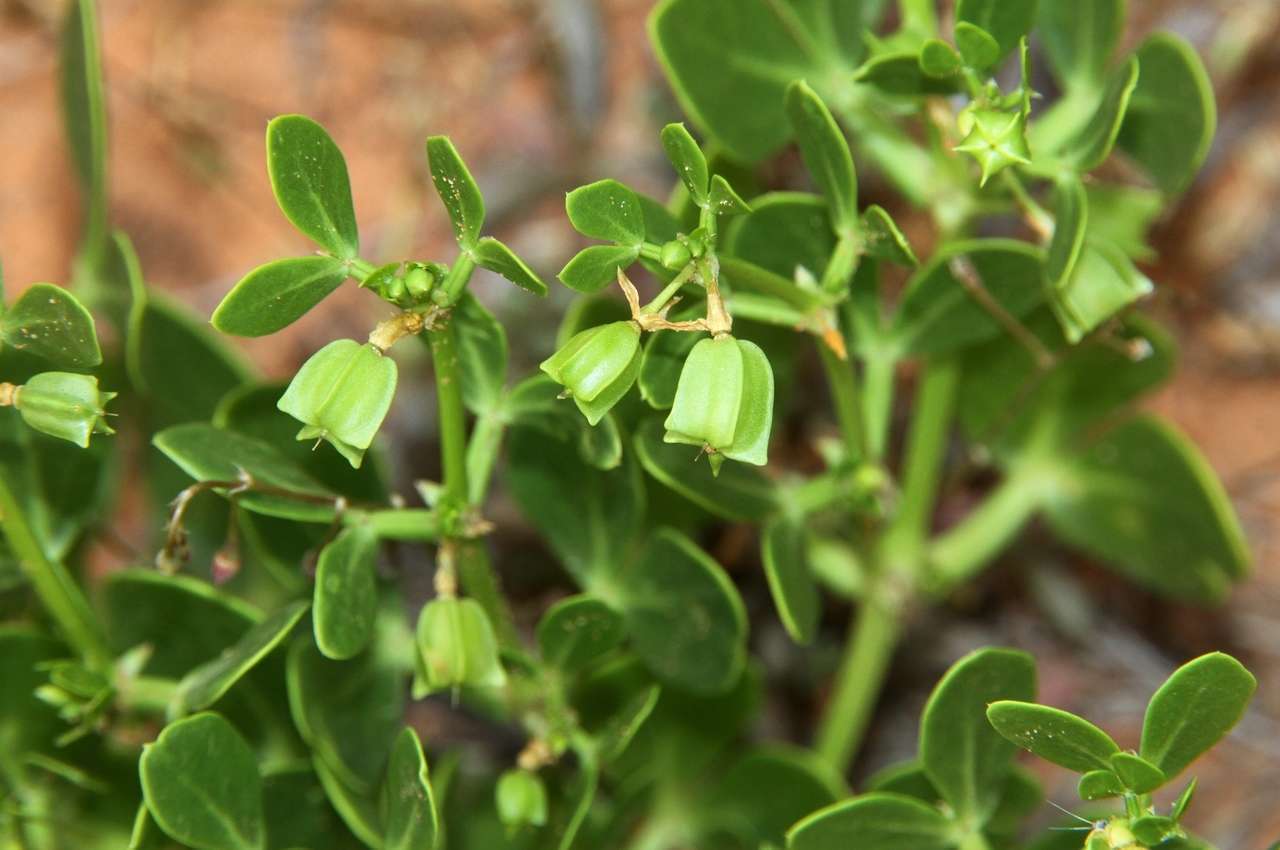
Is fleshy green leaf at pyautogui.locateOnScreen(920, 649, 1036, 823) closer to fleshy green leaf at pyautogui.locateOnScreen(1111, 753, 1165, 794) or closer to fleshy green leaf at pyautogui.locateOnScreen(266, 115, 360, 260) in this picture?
fleshy green leaf at pyautogui.locateOnScreen(1111, 753, 1165, 794)

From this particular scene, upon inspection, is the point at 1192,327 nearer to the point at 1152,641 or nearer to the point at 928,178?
the point at 1152,641

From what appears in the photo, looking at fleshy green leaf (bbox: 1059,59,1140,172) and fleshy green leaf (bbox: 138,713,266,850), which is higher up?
fleshy green leaf (bbox: 1059,59,1140,172)

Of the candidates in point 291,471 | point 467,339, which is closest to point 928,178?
point 467,339

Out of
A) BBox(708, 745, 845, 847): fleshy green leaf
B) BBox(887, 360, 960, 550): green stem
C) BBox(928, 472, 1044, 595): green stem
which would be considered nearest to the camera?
BBox(708, 745, 845, 847): fleshy green leaf

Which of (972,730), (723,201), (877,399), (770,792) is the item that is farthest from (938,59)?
(770,792)

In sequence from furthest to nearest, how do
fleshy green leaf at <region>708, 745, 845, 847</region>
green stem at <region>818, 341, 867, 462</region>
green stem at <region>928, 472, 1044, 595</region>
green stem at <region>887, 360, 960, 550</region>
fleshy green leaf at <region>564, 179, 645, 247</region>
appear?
green stem at <region>928, 472, 1044, 595</region>
green stem at <region>887, 360, 960, 550</region>
fleshy green leaf at <region>708, 745, 845, 847</region>
green stem at <region>818, 341, 867, 462</region>
fleshy green leaf at <region>564, 179, 645, 247</region>

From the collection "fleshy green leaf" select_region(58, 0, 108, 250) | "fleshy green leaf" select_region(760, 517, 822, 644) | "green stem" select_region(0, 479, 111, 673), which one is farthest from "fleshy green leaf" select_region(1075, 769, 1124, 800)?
"fleshy green leaf" select_region(58, 0, 108, 250)

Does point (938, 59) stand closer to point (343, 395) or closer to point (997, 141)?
point (997, 141)
